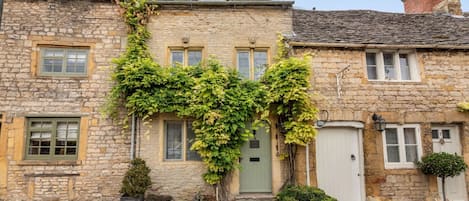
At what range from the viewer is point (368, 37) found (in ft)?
28.5

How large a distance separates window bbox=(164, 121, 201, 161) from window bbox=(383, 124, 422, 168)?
17.6 feet

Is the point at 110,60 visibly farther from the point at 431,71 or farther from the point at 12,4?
the point at 431,71

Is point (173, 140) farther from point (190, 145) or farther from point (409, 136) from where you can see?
point (409, 136)

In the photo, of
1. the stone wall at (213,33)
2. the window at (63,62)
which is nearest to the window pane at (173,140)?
the stone wall at (213,33)

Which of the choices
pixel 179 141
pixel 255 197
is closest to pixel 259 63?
pixel 179 141

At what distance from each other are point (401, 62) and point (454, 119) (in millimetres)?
2152

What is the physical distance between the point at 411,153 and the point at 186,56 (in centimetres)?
706

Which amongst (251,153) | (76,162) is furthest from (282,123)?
(76,162)

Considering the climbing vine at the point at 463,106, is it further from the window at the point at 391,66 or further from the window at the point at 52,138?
the window at the point at 52,138

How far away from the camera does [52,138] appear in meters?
7.71

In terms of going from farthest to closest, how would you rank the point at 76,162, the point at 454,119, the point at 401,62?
the point at 401,62 → the point at 454,119 → the point at 76,162

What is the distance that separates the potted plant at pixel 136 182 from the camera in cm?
709

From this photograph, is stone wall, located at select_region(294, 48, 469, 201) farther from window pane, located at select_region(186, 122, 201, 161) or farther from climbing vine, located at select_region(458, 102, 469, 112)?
window pane, located at select_region(186, 122, 201, 161)

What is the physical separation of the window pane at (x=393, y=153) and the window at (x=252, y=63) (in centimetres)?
424
